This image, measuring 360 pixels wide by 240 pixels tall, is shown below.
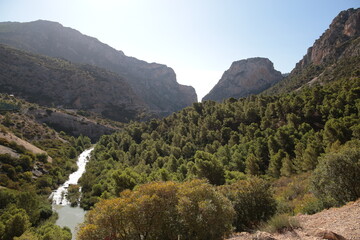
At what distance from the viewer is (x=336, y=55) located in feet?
498

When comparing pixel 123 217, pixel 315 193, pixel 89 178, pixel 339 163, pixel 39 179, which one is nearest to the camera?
pixel 123 217

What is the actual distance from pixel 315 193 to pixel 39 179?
69500 mm

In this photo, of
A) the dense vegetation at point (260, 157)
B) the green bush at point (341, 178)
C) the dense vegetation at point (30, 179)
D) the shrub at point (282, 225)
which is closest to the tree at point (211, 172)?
the dense vegetation at point (260, 157)

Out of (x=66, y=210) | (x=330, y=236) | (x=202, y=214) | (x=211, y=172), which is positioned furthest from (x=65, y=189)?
(x=330, y=236)

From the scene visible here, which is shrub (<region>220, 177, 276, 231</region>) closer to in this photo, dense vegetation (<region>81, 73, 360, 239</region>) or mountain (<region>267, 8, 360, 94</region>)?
dense vegetation (<region>81, 73, 360, 239</region>)

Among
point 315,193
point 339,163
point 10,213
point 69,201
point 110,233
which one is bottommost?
point 69,201

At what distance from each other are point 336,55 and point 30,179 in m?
180

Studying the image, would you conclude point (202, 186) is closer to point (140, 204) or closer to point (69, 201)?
point (140, 204)

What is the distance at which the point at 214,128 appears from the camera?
3912 inches

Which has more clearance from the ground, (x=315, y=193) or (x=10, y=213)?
(x=315, y=193)

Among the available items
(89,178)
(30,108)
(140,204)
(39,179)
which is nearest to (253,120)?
(89,178)

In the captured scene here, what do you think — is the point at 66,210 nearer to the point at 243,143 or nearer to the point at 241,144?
A: the point at 241,144

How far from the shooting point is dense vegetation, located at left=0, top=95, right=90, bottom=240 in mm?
35469

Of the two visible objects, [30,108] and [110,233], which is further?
[30,108]
